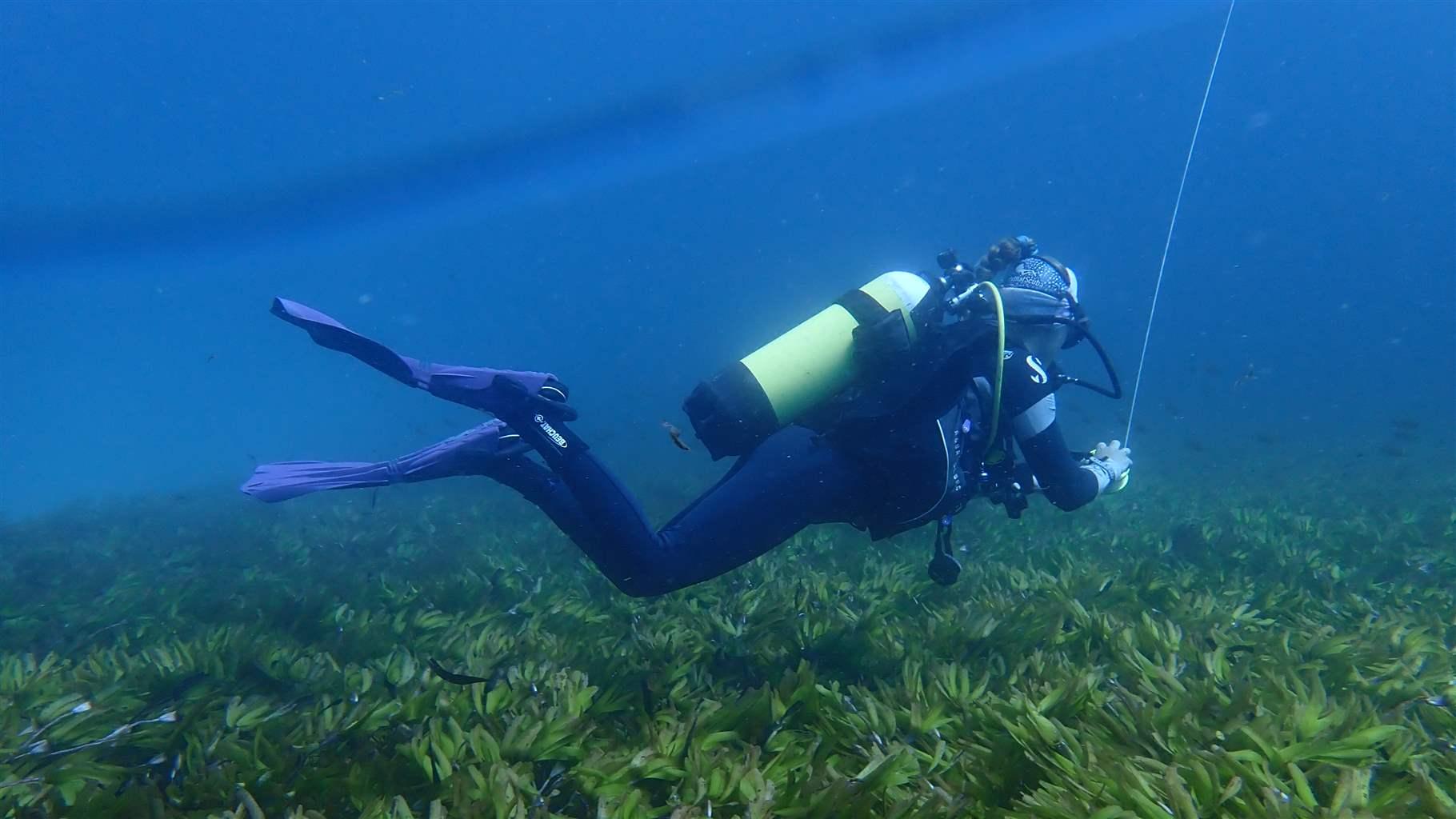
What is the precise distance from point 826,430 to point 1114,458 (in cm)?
217

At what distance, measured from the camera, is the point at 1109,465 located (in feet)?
15.2

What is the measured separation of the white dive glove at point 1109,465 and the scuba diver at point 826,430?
0.09 m

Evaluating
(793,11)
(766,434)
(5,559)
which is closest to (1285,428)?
(793,11)

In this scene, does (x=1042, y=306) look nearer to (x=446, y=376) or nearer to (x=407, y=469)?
(x=446, y=376)

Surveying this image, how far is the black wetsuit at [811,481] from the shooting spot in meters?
3.92

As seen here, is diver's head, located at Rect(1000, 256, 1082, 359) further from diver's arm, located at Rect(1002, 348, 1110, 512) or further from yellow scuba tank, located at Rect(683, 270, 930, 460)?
yellow scuba tank, located at Rect(683, 270, 930, 460)

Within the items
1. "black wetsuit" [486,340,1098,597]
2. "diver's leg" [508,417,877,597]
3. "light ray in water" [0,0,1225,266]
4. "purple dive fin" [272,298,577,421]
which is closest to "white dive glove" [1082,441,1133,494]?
"black wetsuit" [486,340,1098,597]

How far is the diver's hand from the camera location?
182 inches

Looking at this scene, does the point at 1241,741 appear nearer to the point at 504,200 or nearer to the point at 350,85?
the point at 350,85

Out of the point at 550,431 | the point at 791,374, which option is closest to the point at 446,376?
the point at 550,431

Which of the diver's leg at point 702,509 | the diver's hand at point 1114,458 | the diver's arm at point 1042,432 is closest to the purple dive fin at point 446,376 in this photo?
the diver's leg at point 702,509

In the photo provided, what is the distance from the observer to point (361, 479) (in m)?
4.35

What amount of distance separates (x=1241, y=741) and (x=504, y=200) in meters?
57.6

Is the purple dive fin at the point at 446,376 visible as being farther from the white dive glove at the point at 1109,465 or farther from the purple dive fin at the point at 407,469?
the white dive glove at the point at 1109,465
